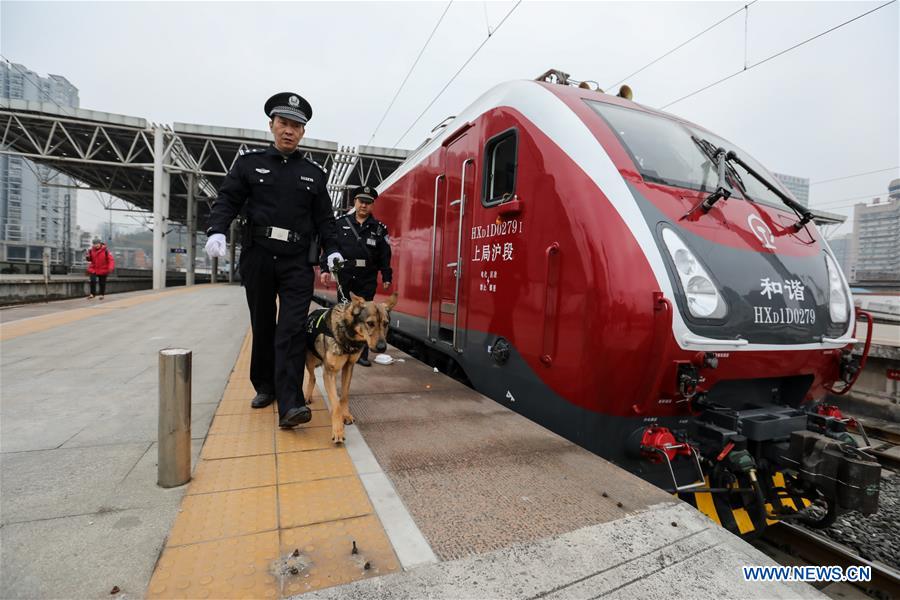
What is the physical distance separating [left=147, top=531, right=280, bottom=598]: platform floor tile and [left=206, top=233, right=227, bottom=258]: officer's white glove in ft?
5.94

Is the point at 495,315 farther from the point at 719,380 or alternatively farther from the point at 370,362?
the point at 370,362

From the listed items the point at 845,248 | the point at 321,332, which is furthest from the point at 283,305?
the point at 845,248

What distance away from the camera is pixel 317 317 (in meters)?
3.15

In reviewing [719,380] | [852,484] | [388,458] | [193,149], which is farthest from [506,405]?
[193,149]

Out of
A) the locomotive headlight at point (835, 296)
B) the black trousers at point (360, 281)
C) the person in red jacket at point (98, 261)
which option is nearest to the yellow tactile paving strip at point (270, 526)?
the black trousers at point (360, 281)

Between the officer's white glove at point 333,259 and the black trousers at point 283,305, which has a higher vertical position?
the officer's white glove at point 333,259

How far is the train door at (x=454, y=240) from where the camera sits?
4012 millimetres

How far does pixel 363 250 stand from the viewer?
4.91 m

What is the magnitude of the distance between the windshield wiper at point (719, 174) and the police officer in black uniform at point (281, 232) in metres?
2.42

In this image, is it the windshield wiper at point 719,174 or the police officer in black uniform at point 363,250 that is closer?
the windshield wiper at point 719,174

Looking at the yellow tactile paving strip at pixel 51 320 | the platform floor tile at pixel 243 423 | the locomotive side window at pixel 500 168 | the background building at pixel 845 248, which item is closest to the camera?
the platform floor tile at pixel 243 423

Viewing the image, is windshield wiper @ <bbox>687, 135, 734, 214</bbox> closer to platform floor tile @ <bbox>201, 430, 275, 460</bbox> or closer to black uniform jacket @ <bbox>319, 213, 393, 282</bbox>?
platform floor tile @ <bbox>201, 430, 275, 460</bbox>

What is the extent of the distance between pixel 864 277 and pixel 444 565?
99.2 ft

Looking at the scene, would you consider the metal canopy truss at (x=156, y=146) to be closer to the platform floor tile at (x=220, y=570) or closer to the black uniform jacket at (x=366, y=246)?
the black uniform jacket at (x=366, y=246)
